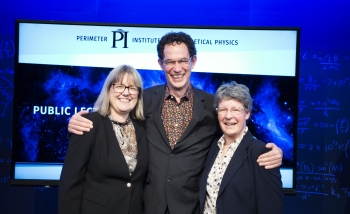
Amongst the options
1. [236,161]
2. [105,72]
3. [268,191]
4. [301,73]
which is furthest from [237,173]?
[301,73]

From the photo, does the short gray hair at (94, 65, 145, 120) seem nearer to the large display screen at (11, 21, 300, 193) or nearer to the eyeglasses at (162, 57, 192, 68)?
the eyeglasses at (162, 57, 192, 68)

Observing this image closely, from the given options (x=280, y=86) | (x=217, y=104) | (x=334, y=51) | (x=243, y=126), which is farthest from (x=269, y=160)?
(x=334, y=51)

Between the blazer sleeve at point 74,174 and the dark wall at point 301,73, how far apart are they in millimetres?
2715

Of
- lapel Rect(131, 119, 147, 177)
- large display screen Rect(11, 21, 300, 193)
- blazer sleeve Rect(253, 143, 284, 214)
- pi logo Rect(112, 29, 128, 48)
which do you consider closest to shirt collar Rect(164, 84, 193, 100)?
lapel Rect(131, 119, 147, 177)

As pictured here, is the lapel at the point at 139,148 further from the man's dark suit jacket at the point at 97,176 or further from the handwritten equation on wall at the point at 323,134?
the handwritten equation on wall at the point at 323,134

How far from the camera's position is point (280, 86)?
414 cm

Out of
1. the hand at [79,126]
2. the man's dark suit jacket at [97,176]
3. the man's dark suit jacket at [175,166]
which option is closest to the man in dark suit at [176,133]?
the man's dark suit jacket at [175,166]

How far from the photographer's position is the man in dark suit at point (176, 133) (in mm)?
2822

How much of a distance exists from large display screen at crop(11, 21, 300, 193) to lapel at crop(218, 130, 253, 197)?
1.59 metres

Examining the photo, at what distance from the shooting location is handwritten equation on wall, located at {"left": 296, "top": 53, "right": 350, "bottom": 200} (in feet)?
16.3

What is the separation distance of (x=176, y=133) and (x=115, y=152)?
1.90ft

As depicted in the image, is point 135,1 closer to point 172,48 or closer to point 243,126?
point 172,48

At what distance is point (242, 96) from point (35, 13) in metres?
3.37

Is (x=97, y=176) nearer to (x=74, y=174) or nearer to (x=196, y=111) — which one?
(x=74, y=174)
